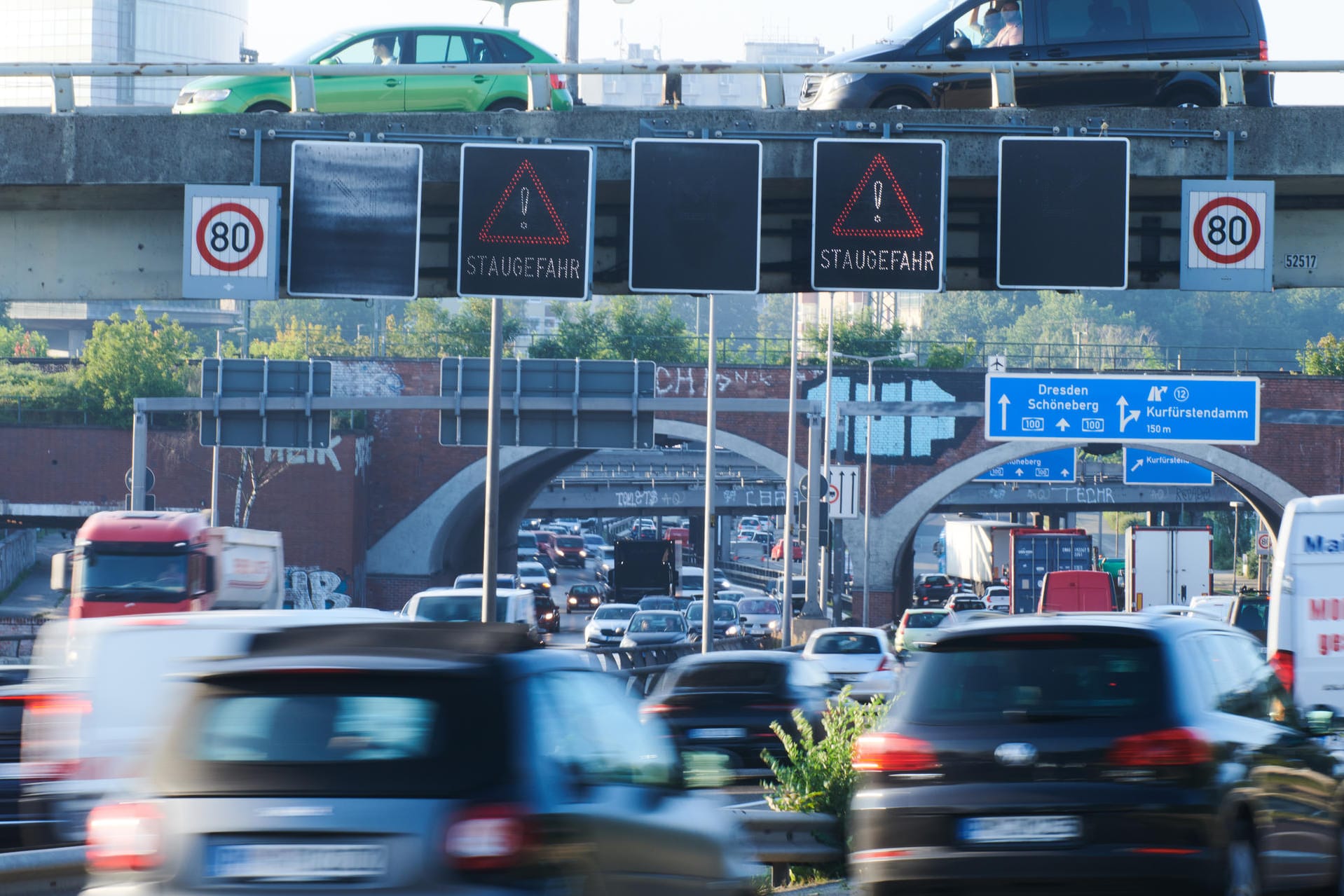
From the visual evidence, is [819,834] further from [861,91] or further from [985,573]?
[985,573]

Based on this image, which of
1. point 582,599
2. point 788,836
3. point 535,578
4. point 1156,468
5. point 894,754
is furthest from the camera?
point 582,599

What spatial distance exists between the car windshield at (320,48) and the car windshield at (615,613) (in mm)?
24922

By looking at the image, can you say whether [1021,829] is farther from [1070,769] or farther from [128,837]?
[128,837]

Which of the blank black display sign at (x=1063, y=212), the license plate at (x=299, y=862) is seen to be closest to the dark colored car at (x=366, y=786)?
the license plate at (x=299, y=862)

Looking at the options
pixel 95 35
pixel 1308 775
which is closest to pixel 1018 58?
pixel 1308 775

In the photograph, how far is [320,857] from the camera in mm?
5477

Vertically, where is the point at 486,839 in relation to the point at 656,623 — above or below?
above

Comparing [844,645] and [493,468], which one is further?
[844,645]

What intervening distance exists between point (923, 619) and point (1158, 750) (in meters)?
30.6

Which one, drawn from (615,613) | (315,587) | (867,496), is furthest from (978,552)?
(615,613)

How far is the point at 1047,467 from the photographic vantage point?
5862 centimetres

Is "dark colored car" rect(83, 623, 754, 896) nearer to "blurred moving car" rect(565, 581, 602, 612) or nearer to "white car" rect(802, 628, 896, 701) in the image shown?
"white car" rect(802, 628, 896, 701)

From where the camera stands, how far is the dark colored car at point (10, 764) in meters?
10.9

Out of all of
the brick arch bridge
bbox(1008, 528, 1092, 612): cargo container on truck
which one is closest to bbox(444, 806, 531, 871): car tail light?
the brick arch bridge
